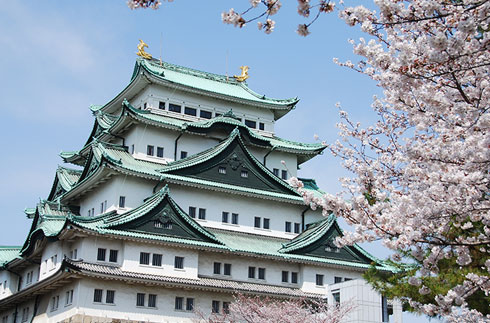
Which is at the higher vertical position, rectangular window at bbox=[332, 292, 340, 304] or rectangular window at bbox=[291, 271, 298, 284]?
rectangular window at bbox=[291, 271, 298, 284]

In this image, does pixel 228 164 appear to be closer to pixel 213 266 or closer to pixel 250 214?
pixel 250 214

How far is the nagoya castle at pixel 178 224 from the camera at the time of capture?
3644 cm

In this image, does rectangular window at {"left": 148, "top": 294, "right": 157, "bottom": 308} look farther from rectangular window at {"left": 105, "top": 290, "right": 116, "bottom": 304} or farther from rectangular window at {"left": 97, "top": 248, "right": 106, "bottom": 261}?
rectangular window at {"left": 97, "top": 248, "right": 106, "bottom": 261}

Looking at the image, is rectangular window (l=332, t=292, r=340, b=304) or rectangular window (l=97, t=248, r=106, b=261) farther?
rectangular window (l=97, t=248, r=106, b=261)

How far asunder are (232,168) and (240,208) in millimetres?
2786

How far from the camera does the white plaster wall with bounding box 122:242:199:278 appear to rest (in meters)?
37.0

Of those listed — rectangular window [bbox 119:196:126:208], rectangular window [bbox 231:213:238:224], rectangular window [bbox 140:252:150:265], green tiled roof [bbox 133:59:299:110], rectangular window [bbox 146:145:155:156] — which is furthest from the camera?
green tiled roof [bbox 133:59:299:110]

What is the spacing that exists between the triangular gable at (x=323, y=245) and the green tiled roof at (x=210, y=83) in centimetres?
1055

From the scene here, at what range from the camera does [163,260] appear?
38.0 m

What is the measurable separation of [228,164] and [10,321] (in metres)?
19.8

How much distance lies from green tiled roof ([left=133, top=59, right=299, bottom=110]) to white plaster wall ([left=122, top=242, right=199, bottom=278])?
42.8ft

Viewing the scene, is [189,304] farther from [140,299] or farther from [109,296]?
[109,296]

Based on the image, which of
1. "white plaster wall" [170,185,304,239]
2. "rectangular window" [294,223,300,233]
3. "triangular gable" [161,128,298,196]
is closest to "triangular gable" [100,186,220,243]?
"white plaster wall" [170,185,304,239]

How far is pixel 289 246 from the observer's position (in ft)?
138
